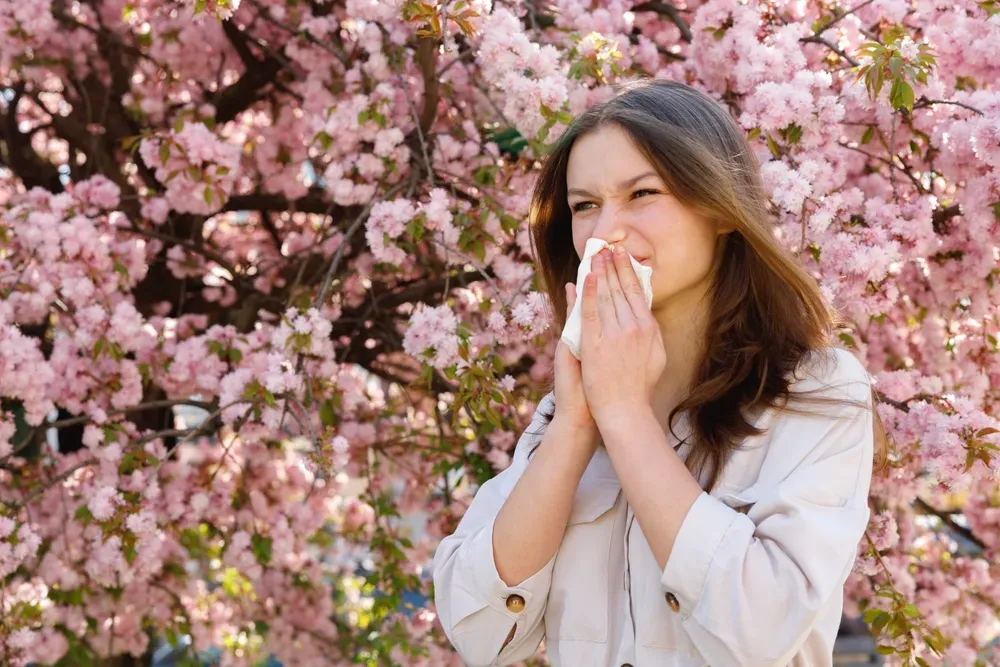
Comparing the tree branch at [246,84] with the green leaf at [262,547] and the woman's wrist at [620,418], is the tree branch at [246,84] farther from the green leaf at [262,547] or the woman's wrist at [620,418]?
the woman's wrist at [620,418]

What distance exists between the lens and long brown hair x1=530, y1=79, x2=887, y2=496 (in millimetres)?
1516

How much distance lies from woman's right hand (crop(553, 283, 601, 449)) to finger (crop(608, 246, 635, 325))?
0.26 feet

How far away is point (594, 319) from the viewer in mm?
1509

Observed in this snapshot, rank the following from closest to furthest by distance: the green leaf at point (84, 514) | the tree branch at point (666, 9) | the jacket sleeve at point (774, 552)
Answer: the jacket sleeve at point (774, 552) < the green leaf at point (84, 514) < the tree branch at point (666, 9)

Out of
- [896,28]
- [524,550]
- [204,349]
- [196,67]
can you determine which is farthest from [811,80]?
[196,67]

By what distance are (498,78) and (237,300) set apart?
1.63 metres

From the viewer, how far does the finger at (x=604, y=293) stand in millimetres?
1492

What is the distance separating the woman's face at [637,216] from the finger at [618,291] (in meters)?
0.03

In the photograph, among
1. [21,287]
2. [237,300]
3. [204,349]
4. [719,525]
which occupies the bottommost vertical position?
[237,300]

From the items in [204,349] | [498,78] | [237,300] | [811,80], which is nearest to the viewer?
[811,80]

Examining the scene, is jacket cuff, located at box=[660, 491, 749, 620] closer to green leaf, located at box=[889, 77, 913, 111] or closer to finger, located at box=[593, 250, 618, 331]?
finger, located at box=[593, 250, 618, 331]

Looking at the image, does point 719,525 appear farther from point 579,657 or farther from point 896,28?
point 896,28

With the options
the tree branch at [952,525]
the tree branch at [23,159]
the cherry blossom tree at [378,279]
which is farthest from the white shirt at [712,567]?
the tree branch at [23,159]

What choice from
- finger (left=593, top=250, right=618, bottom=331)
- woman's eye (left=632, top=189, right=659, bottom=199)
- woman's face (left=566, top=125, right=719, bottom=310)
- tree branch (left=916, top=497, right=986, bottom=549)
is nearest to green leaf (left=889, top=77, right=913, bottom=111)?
woman's face (left=566, top=125, right=719, bottom=310)
